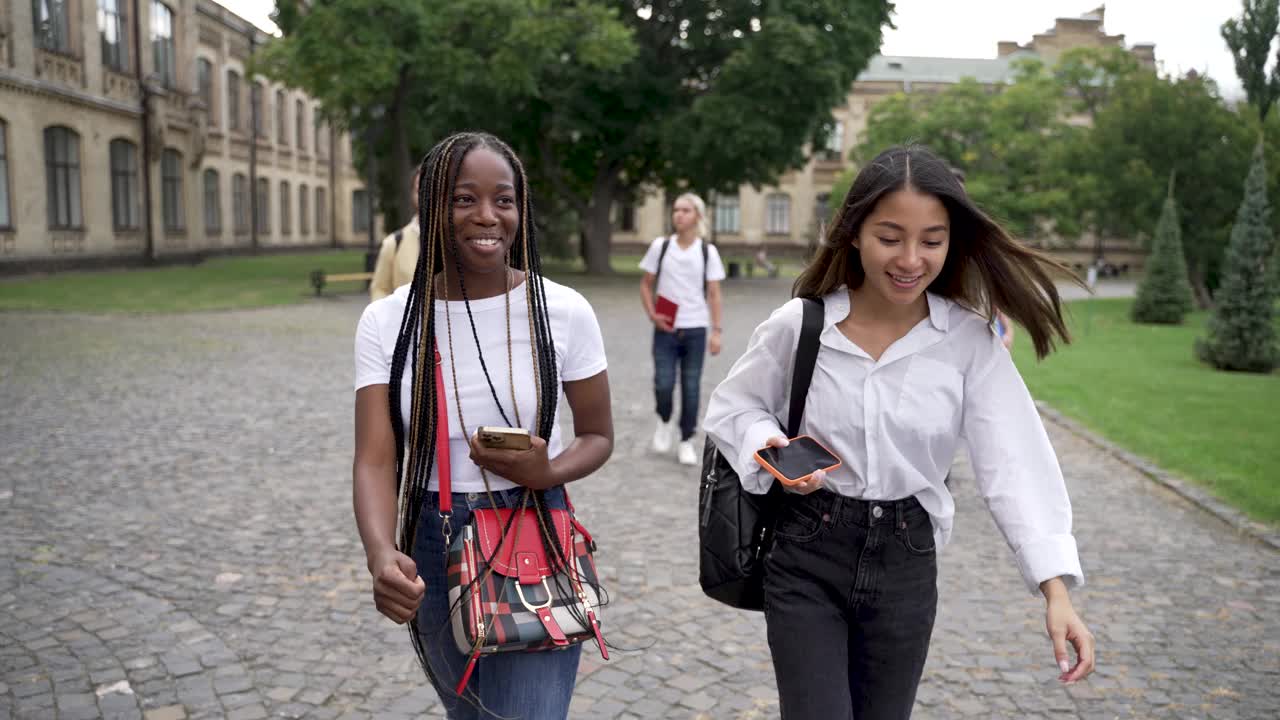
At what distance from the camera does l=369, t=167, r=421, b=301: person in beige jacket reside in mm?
7055

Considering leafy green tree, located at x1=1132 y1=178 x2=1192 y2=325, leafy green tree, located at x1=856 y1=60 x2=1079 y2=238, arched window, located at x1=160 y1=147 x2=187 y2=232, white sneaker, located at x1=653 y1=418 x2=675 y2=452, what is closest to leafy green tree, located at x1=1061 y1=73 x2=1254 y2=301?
leafy green tree, located at x1=1132 y1=178 x2=1192 y2=325

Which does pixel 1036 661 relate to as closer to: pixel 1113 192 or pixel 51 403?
pixel 51 403

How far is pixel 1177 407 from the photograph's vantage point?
12586 millimetres

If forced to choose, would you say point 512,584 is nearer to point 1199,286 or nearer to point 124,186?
point 1199,286

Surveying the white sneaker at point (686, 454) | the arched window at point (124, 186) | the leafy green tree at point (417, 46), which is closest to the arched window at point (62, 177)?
the arched window at point (124, 186)

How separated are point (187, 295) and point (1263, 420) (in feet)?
69.2

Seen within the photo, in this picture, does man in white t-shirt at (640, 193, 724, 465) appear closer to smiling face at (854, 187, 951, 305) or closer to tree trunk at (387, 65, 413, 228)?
smiling face at (854, 187, 951, 305)

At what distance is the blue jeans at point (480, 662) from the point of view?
7.82 feet

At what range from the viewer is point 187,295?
25.0 meters

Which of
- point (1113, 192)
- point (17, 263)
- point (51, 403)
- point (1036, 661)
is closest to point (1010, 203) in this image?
point (1113, 192)

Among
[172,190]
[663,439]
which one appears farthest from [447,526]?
[172,190]

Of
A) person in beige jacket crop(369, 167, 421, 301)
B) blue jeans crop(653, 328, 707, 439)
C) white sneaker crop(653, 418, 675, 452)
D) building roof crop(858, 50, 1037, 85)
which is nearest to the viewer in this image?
person in beige jacket crop(369, 167, 421, 301)

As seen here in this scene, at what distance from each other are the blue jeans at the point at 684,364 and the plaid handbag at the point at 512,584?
243 inches

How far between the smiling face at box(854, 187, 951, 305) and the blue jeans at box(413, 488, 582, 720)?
86cm
